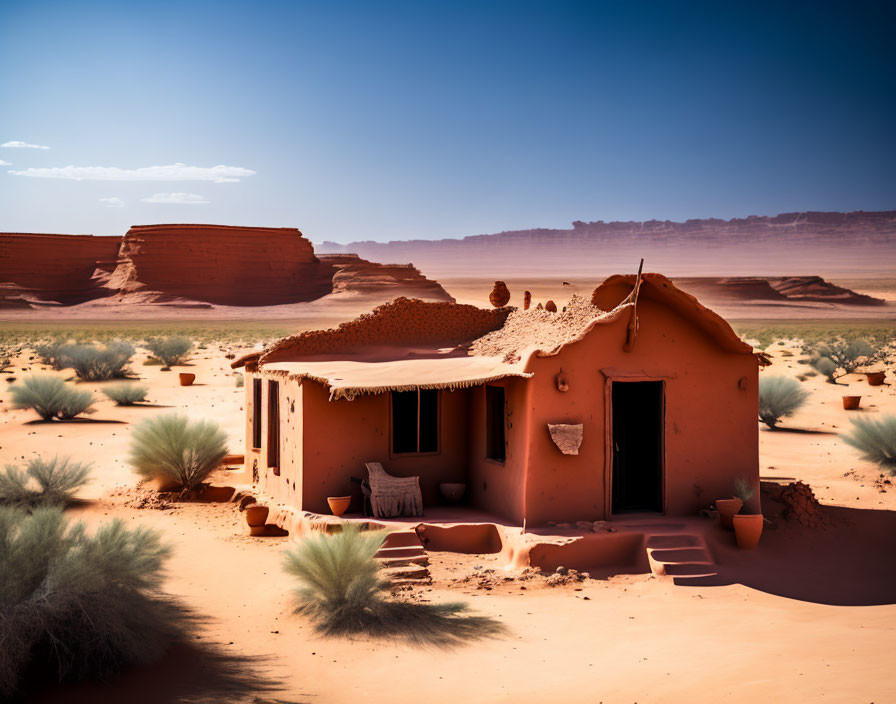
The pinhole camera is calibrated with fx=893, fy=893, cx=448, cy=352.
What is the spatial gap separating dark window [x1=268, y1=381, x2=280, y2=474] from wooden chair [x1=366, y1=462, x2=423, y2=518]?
1.84 m

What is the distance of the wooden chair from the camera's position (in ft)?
36.4

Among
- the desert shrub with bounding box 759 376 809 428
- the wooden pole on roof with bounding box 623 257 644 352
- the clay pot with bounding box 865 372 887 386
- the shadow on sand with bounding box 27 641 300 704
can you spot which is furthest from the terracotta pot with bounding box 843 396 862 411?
the shadow on sand with bounding box 27 641 300 704

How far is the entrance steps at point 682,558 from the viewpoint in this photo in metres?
9.59

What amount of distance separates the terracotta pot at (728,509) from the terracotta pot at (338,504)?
175 inches

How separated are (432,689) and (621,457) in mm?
5997

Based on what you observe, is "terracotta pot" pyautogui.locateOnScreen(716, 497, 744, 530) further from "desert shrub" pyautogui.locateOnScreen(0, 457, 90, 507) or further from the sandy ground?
"desert shrub" pyautogui.locateOnScreen(0, 457, 90, 507)

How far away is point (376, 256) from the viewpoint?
191125 mm

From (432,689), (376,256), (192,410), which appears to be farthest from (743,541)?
(376,256)

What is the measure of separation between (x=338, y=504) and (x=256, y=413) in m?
3.13

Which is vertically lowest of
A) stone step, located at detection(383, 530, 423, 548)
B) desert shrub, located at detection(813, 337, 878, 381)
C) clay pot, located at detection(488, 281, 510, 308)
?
stone step, located at detection(383, 530, 423, 548)

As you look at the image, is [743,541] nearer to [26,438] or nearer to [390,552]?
[390,552]

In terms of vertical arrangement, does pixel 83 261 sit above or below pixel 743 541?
above

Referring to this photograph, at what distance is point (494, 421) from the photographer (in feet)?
38.1

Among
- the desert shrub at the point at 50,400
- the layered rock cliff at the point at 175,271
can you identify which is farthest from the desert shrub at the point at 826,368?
the layered rock cliff at the point at 175,271
